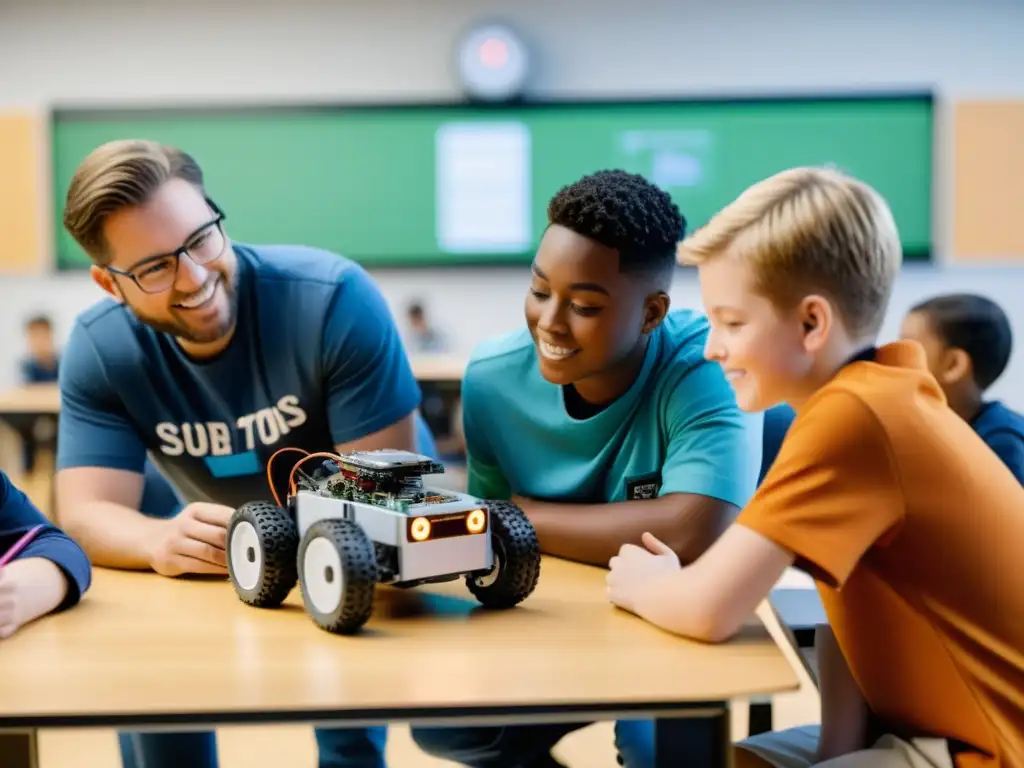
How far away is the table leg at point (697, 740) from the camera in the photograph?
41.8 inches

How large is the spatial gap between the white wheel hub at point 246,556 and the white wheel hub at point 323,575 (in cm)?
8

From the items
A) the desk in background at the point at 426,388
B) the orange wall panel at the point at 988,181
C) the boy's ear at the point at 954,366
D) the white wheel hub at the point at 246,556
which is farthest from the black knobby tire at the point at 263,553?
the orange wall panel at the point at 988,181

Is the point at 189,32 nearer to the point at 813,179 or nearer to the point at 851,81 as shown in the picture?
the point at 851,81

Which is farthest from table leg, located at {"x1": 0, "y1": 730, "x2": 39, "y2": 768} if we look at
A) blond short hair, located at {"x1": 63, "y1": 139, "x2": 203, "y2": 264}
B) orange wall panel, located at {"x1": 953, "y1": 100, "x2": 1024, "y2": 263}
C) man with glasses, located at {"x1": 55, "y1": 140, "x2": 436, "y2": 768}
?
orange wall panel, located at {"x1": 953, "y1": 100, "x2": 1024, "y2": 263}

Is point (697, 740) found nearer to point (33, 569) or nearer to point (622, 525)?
point (622, 525)

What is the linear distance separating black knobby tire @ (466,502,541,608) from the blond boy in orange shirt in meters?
0.15

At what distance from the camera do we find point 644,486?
1.55 m

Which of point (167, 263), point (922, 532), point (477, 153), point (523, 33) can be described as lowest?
point (922, 532)

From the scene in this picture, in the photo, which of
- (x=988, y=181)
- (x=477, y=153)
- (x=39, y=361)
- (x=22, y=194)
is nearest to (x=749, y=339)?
(x=477, y=153)

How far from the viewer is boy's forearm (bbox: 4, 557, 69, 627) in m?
1.24

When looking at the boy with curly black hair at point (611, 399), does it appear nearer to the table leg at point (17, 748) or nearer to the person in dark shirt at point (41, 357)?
the table leg at point (17, 748)

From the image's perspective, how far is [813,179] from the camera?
1207 mm

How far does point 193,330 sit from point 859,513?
105 cm

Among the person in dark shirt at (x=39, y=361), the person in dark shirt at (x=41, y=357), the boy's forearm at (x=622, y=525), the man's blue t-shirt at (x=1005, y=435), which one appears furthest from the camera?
the person in dark shirt at (x=41, y=357)
